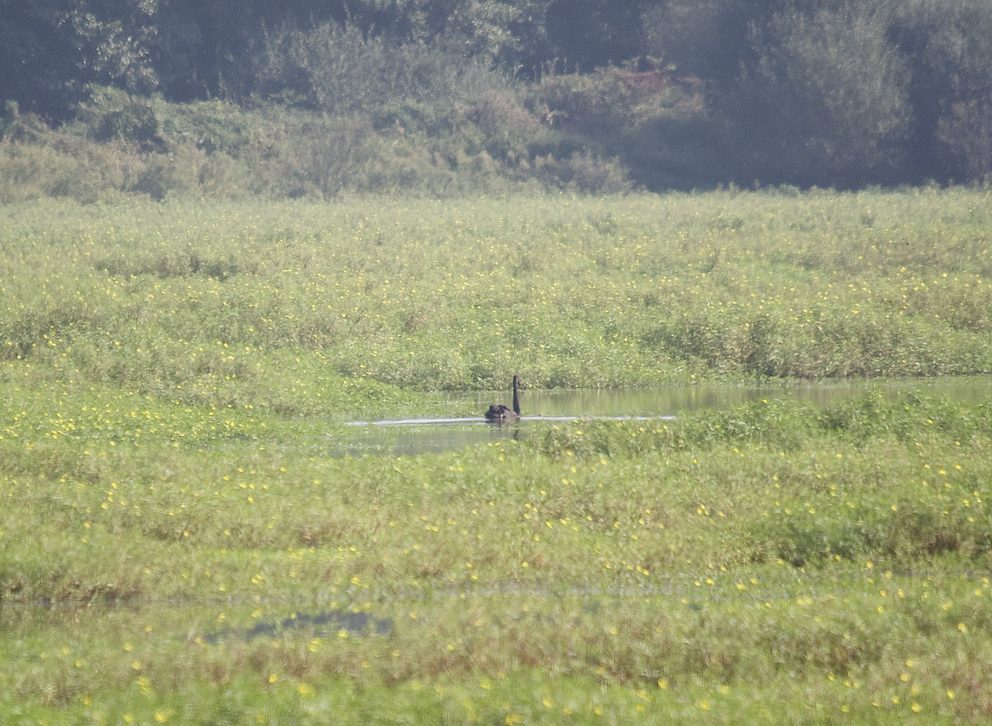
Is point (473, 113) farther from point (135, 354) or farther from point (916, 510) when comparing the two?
point (916, 510)

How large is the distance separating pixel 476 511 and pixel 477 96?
4943cm

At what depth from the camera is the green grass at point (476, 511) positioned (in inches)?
346

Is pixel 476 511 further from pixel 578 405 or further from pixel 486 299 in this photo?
pixel 486 299

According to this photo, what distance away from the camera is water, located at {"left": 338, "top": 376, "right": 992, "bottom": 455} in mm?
18672

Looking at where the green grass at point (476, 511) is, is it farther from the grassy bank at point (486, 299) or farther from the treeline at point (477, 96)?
the treeline at point (477, 96)

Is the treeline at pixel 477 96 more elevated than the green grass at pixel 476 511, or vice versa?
the treeline at pixel 477 96

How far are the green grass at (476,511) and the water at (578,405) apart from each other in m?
0.58

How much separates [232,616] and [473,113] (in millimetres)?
49512

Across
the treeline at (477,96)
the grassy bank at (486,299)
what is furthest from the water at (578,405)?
the treeline at (477,96)

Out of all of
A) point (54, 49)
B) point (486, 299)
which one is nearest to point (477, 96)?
point (54, 49)

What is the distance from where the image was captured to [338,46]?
6031cm

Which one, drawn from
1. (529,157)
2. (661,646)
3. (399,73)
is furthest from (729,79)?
(661,646)

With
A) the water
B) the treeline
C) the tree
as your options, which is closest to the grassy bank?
the water

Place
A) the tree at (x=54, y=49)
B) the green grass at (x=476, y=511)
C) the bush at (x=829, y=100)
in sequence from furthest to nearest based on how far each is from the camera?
1. the tree at (x=54, y=49)
2. the bush at (x=829, y=100)
3. the green grass at (x=476, y=511)
